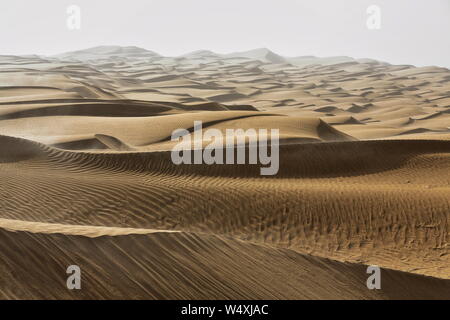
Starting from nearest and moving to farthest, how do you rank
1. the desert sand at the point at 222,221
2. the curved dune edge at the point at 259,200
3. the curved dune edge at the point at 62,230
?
the desert sand at the point at 222,221 → the curved dune edge at the point at 62,230 → the curved dune edge at the point at 259,200

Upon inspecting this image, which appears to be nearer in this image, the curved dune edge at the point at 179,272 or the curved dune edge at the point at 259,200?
the curved dune edge at the point at 179,272

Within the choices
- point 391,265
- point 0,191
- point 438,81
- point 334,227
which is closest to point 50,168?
point 0,191

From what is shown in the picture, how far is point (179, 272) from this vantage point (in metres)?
5.65

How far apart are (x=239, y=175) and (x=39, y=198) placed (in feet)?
17.9

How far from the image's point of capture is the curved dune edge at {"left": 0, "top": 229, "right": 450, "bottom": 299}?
4.77 metres

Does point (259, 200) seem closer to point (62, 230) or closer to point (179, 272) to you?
point (179, 272)

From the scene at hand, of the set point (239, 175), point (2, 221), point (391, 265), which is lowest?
point (391, 265)

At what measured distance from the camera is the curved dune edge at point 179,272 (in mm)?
4773

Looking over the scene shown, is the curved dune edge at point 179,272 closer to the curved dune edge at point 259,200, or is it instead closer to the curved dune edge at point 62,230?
the curved dune edge at point 62,230

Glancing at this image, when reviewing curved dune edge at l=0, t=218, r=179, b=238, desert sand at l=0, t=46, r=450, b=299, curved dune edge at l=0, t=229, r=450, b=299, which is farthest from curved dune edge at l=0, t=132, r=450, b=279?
curved dune edge at l=0, t=218, r=179, b=238

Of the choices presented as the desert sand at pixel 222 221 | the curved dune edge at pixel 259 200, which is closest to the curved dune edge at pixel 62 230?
the desert sand at pixel 222 221

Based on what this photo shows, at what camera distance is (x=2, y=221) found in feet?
19.2

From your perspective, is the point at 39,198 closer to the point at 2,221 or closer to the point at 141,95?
the point at 2,221

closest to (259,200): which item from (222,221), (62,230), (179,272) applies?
(222,221)
